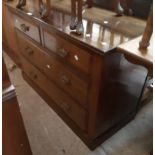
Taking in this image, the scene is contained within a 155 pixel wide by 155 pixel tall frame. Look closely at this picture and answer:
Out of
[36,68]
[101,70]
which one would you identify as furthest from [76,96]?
[36,68]

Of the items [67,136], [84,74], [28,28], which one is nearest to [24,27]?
[28,28]

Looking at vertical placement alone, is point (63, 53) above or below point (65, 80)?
above

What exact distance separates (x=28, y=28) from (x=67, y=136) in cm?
92

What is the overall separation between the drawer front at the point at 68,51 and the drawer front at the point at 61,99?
0.33 meters

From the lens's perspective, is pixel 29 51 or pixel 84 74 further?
pixel 29 51

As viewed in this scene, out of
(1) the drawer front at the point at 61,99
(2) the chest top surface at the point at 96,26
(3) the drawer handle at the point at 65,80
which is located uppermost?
(2) the chest top surface at the point at 96,26

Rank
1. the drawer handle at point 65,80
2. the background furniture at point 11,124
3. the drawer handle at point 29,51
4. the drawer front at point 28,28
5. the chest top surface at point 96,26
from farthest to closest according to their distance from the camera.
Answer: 1. the drawer handle at point 29,51
2. the drawer front at point 28,28
3. the drawer handle at point 65,80
4. the chest top surface at point 96,26
5. the background furniture at point 11,124

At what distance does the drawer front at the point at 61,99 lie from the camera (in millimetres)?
1257

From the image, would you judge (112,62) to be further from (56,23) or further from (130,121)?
(130,121)

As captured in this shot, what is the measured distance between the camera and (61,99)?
1.41 m

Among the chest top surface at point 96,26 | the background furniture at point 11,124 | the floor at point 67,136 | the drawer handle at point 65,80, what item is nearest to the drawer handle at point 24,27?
the chest top surface at point 96,26

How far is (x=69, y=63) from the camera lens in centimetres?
110

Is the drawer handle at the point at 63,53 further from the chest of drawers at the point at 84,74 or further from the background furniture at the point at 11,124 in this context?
the background furniture at the point at 11,124

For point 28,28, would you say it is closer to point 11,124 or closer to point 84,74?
point 84,74
